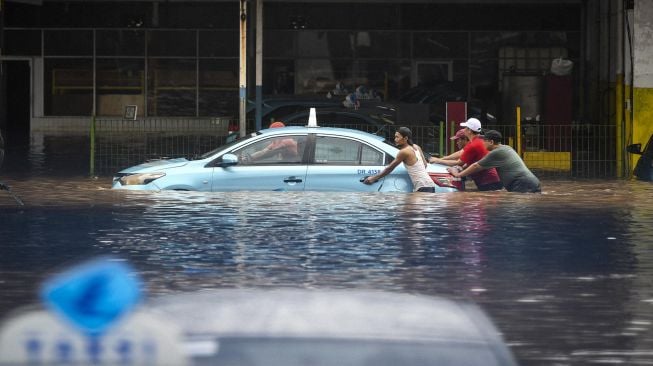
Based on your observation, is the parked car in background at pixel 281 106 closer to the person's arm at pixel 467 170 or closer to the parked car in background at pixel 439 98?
the parked car in background at pixel 439 98

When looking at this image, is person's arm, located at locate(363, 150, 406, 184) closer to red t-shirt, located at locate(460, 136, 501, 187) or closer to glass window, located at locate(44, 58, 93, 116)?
red t-shirt, located at locate(460, 136, 501, 187)

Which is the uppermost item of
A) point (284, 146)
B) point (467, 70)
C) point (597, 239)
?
point (467, 70)

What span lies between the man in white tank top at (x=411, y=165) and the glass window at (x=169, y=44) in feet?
82.6

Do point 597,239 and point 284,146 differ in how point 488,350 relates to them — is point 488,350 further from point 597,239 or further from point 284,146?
point 284,146

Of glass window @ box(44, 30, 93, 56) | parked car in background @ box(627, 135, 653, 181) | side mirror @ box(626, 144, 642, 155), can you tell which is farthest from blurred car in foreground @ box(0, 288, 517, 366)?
glass window @ box(44, 30, 93, 56)

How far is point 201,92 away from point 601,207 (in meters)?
25.0

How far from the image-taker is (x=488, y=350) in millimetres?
3027

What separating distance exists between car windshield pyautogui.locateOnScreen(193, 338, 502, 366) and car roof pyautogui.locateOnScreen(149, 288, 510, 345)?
3 centimetres

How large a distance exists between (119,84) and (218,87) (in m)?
3.04

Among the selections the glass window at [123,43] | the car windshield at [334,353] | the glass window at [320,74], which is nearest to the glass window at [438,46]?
the glass window at [320,74]

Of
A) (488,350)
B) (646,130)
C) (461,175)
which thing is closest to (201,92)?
(646,130)

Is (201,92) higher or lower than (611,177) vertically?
higher

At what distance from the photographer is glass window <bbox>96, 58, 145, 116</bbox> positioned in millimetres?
41719

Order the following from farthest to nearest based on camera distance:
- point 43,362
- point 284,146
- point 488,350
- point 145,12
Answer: point 145,12, point 284,146, point 488,350, point 43,362
